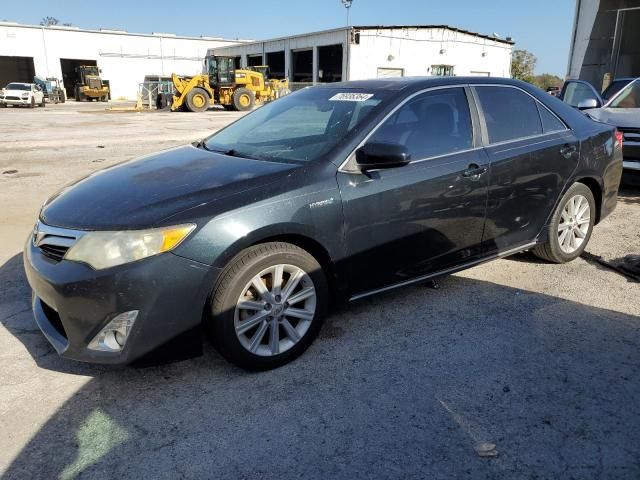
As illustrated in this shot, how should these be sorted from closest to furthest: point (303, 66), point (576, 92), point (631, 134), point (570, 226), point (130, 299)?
point (130, 299)
point (570, 226)
point (631, 134)
point (576, 92)
point (303, 66)

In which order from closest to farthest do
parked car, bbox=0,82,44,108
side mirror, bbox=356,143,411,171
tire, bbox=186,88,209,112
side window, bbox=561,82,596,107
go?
1. side mirror, bbox=356,143,411,171
2. side window, bbox=561,82,596,107
3. tire, bbox=186,88,209,112
4. parked car, bbox=0,82,44,108

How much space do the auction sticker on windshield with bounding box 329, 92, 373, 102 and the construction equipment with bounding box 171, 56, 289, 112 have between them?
2673 centimetres

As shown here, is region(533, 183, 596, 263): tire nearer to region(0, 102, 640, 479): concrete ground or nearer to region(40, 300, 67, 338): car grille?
region(0, 102, 640, 479): concrete ground

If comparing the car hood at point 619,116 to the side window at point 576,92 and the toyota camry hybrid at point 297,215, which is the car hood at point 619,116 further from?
the toyota camry hybrid at point 297,215

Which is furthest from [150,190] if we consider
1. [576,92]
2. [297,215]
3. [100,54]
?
[100,54]

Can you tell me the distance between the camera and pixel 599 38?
61.7 feet

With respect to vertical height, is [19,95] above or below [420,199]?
below

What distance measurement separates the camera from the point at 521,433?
251 cm

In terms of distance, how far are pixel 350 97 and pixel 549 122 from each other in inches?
70.6

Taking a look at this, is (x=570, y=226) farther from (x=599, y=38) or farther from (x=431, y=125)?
(x=599, y=38)

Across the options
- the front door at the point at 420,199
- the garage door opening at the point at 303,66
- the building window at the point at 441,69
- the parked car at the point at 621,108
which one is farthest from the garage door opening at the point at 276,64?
the front door at the point at 420,199

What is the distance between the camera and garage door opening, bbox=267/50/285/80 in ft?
162

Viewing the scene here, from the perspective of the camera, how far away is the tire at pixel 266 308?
110 inches

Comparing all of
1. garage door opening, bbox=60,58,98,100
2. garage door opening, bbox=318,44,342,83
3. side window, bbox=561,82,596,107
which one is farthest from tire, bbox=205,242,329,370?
garage door opening, bbox=60,58,98,100
